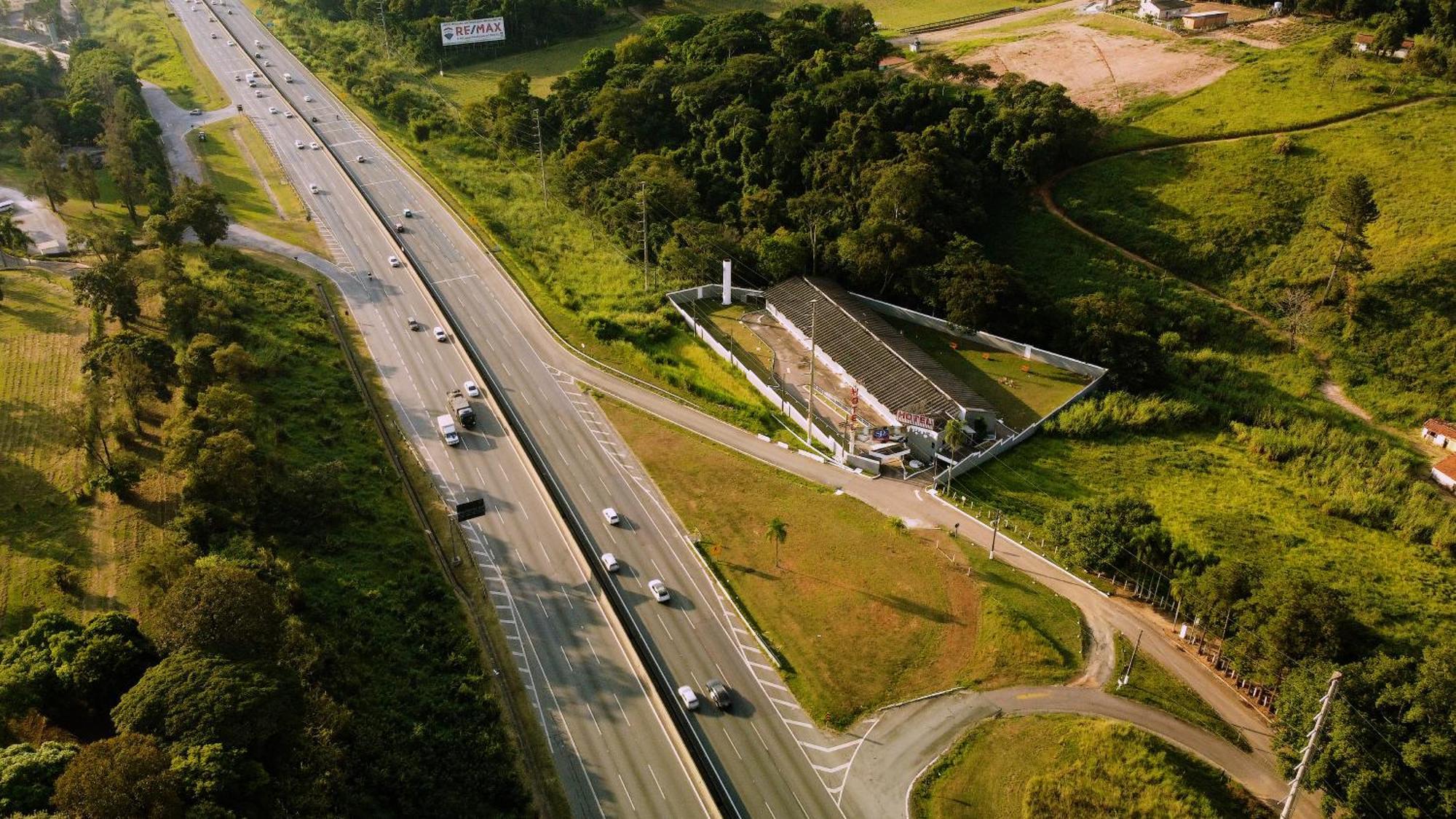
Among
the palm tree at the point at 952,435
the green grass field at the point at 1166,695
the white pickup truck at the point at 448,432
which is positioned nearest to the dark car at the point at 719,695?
the green grass field at the point at 1166,695

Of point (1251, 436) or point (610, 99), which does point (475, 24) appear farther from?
point (1251, 436)

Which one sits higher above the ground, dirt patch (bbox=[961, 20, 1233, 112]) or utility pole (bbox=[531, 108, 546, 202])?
dirt patch (bbox=[961, 20, 1233, 112])

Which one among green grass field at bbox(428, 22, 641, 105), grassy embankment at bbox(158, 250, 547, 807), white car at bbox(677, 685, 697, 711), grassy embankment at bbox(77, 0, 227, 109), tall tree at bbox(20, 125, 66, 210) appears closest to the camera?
grassy embankment at bbox(158, 250, 547, 807)

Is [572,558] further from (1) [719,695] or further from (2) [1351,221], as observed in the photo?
(2) [1351,221]

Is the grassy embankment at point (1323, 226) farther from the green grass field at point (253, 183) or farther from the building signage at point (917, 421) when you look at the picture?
the green grass field at point (253, 183)

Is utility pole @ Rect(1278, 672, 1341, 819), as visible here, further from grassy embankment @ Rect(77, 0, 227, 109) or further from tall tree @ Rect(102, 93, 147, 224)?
grassy embankment @ Rect(77, 0, 227, 109)

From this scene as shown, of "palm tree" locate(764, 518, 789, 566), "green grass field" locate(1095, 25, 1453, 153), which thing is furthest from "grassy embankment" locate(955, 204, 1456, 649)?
"green grass field" locate(1095, 25, 1453, 153)

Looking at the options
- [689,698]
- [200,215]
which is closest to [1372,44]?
[689,698]
